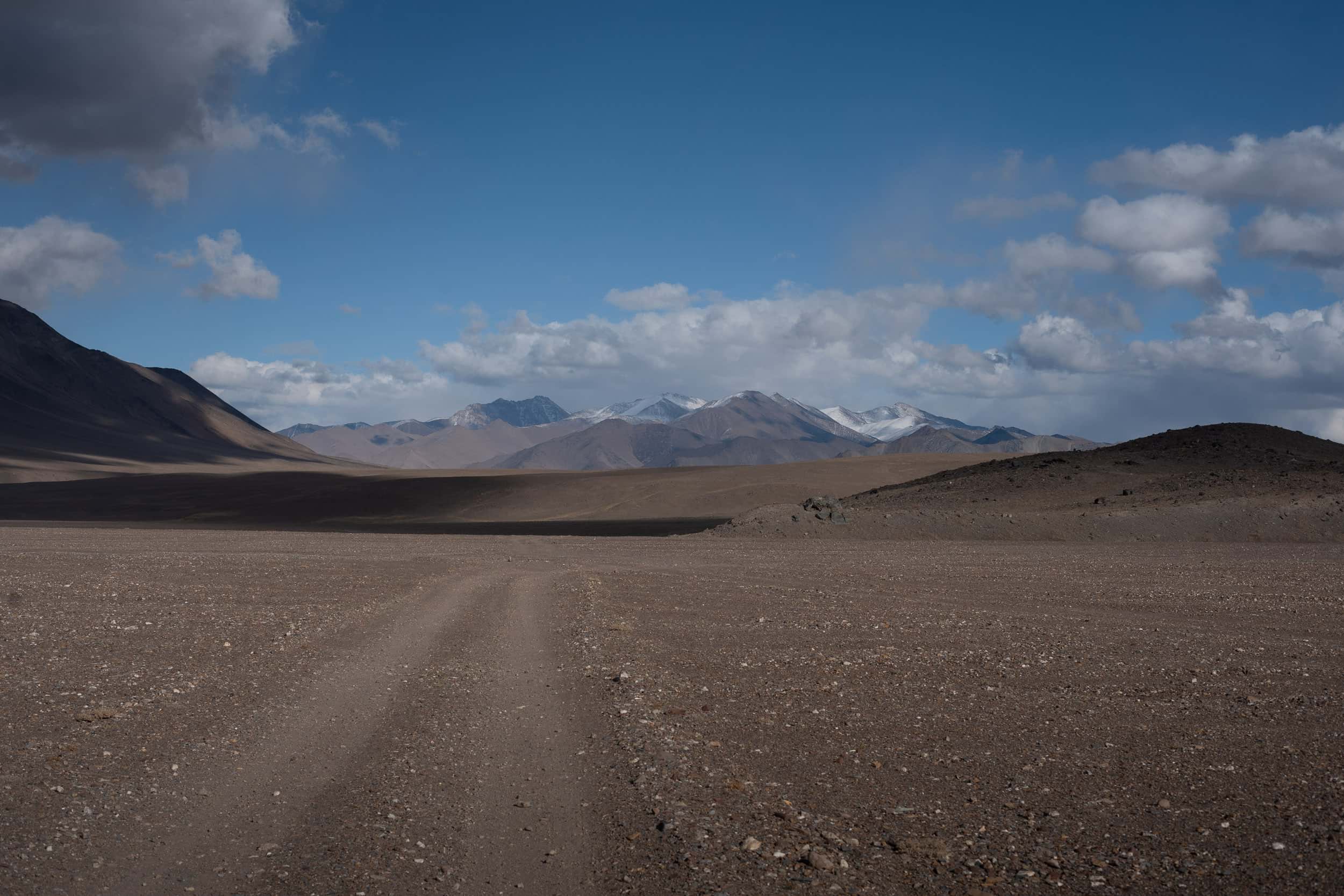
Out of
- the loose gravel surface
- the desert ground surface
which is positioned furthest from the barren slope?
the loose gravel surface

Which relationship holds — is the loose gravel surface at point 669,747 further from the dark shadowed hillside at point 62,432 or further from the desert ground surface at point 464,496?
the dark shadowed hillside at point 62,432

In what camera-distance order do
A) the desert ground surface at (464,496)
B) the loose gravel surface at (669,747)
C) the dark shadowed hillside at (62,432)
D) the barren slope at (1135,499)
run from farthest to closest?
the dark shadowed hillside at (62,432) < the desert ground surface at (464,496) < the barren slope at (1135,499) < the loose gravel surface at (669,747)

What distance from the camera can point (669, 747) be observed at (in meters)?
8.07

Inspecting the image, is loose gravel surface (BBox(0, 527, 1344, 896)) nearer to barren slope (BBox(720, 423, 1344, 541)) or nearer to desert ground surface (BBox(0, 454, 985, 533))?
barren slope (BBox(720, 423, 1344, 541))

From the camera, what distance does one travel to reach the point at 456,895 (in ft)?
17.7

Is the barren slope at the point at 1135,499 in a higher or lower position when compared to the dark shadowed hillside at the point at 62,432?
lower

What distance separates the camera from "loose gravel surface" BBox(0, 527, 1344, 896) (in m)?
5.78

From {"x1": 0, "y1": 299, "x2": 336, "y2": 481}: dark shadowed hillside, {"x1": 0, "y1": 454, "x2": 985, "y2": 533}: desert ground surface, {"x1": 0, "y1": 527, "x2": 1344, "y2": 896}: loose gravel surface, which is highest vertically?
{"x1": 0, "y1": 299, "x2": 336, "y2": 481}: dark shadowed hillside

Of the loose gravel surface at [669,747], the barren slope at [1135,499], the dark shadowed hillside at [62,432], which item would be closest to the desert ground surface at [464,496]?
the barren slope at [1135,499]

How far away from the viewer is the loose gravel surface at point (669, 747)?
5777 millimetres

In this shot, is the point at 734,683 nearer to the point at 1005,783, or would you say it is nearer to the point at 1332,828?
the point at 1005,783

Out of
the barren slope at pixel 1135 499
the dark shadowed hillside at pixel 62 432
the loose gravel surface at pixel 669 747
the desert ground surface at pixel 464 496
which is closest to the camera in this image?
the loose gravel surface at pixel 669 747

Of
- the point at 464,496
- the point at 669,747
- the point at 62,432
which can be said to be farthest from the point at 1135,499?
the point at 62,432

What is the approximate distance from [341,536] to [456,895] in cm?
3648
